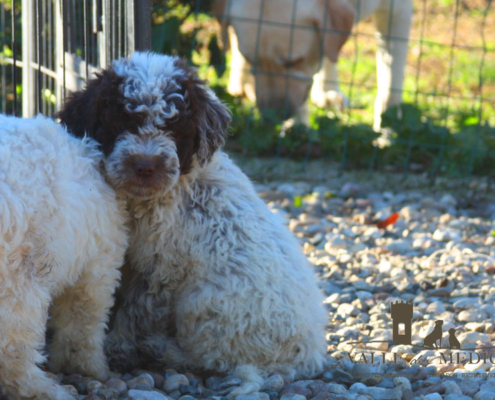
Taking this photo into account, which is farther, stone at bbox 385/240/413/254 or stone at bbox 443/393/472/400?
stone at bbox 385/240/413/254

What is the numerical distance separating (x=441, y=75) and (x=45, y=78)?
23.9 ft

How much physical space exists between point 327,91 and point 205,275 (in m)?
5.85

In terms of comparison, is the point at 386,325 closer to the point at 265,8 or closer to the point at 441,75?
the point at 265,8

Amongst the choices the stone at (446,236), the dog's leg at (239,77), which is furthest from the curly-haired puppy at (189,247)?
the dog's leg at (239,77)

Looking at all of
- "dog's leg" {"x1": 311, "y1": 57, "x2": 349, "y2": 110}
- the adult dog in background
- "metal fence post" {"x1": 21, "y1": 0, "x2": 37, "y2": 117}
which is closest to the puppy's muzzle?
"metal fence post" {"x1": 21, "y1": 0, "x2": 37, "y2": 117}

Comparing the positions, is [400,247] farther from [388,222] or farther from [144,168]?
[144,168]

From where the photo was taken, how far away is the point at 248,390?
9.87ft

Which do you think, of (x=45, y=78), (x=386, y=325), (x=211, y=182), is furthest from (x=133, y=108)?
(x=45, y=78)

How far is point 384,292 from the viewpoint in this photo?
4.47m

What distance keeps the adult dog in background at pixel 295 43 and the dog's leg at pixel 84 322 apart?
15.3 feet

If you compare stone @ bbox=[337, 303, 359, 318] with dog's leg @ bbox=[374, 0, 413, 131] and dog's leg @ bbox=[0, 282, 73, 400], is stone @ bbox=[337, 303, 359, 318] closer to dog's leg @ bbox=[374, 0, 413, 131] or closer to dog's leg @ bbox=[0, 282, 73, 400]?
dog's leg @ bbox=[0, 282, 73, 400]

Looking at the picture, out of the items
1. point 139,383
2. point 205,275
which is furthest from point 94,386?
point 205,275

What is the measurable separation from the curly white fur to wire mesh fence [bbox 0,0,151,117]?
886 millimetres

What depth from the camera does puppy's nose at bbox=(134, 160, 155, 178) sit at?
2980mm
